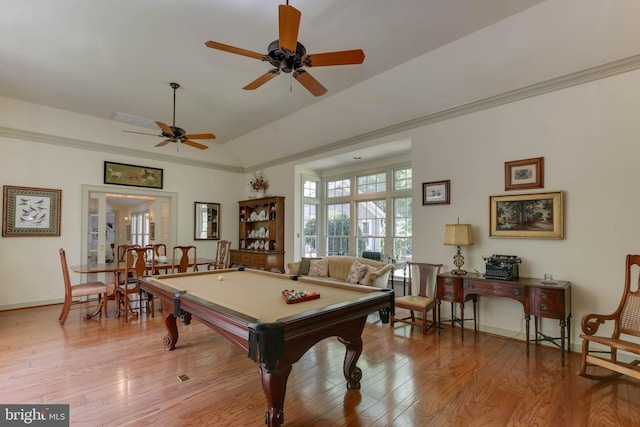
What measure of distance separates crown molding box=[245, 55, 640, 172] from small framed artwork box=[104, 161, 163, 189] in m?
4.29

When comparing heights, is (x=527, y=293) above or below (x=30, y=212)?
below

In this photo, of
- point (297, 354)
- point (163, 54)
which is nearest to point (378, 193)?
point (163, 54)

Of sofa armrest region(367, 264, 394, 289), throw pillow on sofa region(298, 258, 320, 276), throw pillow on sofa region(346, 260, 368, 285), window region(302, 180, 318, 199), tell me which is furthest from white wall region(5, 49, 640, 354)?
window region(302, 180, 318, 199)

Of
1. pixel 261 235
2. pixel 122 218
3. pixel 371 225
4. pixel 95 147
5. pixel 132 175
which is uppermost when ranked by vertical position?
pixel 95 147

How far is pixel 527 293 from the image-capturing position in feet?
Result: 10.8

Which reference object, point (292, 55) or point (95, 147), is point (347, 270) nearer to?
point (292, 55)

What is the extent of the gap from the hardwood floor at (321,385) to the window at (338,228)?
136 inches

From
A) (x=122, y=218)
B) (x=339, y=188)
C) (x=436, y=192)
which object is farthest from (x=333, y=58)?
(x=122, y=218)

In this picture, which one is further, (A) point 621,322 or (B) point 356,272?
(B) point 356,272

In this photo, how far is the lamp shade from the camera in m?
Answer: 3.92

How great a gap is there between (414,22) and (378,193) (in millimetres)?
3720

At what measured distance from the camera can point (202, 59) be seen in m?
3.87

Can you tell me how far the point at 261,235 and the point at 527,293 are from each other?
5.65m

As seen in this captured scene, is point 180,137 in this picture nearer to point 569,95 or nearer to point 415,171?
point 415,171
